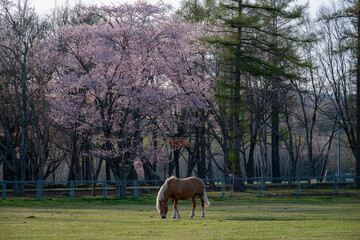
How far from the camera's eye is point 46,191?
3875 centimetres

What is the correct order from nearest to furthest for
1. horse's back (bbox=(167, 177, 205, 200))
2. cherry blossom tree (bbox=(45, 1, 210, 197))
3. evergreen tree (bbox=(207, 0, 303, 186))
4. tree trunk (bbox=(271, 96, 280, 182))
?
horse's back (bbox=(167, 177, 205, 200)) → cherry blossom tree (bbox=(45, 1, 210, 197)) → evergreen tree (bbox=(207, 0, 303, 186)) → tree trunk (bbox=(271, 96, 280, 182))

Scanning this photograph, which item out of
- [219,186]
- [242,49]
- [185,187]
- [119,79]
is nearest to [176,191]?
[185,187]

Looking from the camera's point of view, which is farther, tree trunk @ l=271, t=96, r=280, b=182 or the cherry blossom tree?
tree trunk @ l=271, t=96, r=280, b=182

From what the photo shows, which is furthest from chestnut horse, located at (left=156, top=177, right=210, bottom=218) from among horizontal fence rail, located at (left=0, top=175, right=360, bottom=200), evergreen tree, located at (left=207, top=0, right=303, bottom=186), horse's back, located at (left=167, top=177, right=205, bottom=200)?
evergreen tree, located at (left=207, top=0, right=303, bottom=186)

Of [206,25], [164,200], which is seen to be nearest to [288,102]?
[206,25]

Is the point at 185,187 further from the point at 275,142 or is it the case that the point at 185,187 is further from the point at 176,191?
the point at 275,142

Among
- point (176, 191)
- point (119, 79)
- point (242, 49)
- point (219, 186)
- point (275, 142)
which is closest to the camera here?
point (176, 191)

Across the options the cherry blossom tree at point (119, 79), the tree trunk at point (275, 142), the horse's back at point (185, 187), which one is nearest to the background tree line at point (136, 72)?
the cherry blossom tree at point (119, 79)

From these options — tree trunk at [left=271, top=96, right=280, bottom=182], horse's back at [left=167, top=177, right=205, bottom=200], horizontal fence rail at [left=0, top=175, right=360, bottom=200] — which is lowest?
horizontal fence rail at [left=0, top=175, right=360, bottom=200]

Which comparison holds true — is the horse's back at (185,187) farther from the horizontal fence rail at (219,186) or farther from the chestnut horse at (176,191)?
the horizontal fence rail at (219,186)

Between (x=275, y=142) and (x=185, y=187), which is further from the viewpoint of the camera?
(x=275, y=142)

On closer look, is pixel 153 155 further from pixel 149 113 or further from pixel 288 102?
pixel 288 102

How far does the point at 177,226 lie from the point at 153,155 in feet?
76.1

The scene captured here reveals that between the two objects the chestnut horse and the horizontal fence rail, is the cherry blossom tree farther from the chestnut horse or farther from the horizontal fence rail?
the chestnut horse
